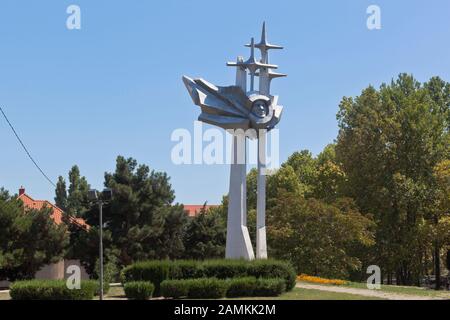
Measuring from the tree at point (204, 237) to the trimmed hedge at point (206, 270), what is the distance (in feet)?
60.3

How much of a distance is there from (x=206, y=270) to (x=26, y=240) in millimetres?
12784

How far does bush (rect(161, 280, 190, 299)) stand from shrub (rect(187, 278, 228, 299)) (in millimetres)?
140

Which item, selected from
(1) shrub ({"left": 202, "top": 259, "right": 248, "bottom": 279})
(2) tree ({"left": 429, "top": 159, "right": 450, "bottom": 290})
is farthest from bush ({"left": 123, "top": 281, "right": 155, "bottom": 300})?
(2) tree ({"left": 429, "top": 159, "right": 450, "bottom": 290})

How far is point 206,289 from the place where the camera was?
21.6 m

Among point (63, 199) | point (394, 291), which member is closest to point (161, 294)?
point (394, 291)

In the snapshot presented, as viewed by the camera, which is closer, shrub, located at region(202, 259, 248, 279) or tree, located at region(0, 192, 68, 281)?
shrub, located at region(202, 259, 248, 279)

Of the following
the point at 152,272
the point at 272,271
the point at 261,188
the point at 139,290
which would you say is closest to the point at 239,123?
the point at 261,188

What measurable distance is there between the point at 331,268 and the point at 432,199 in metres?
9.00

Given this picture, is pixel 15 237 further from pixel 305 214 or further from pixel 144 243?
pixel 305 214

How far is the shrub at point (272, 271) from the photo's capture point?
23.9 metres

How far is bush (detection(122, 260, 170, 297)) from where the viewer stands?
2278 centimetres

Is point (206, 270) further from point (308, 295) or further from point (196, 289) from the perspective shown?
point (308, 295)

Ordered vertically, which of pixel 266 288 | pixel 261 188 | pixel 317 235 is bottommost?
pixel 266 288

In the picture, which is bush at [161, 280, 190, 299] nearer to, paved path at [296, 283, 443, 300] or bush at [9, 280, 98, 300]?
bush at [9, 280, 98, 300]
